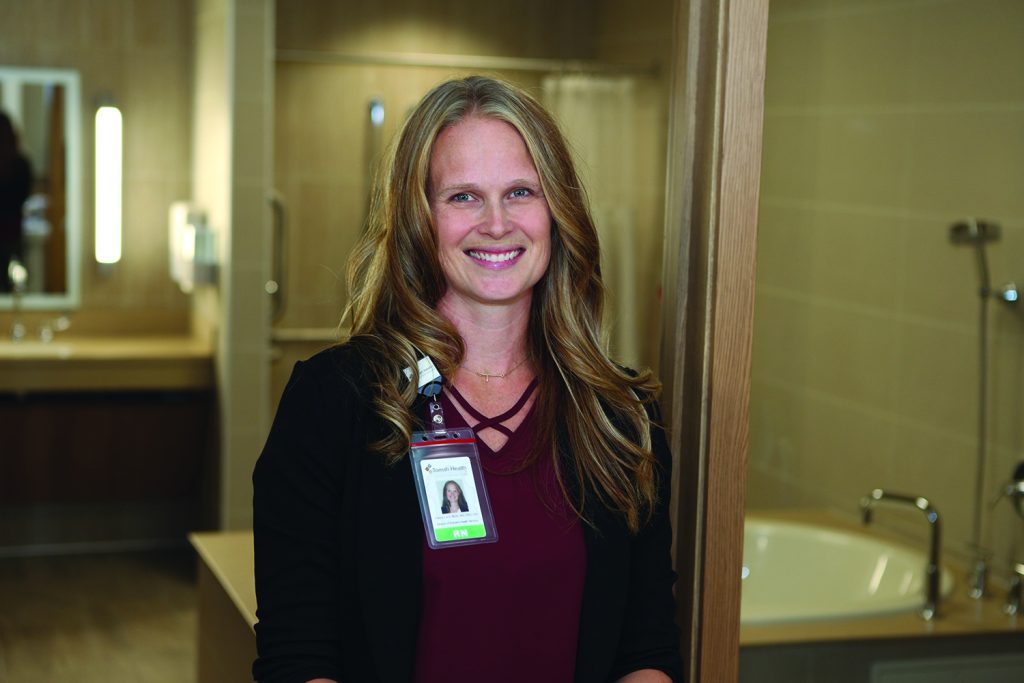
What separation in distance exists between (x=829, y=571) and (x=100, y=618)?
271 cm

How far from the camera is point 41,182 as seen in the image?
17.2 ft

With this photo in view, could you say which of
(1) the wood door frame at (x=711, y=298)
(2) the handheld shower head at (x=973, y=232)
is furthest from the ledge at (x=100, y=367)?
(1) the wood door frame at (x=711, y=298)

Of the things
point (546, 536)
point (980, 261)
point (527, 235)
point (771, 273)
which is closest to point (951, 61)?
point (980, 261)

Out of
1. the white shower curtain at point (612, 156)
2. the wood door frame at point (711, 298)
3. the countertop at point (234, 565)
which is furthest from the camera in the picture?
the white shower curtain at point (612, 156)

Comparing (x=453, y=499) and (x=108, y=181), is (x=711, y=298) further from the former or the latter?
(x=108, y=181)

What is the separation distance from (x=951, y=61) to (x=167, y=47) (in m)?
3.61

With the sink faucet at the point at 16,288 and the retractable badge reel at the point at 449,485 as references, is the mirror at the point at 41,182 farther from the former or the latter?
the retractable badge reel at the point at 449,485

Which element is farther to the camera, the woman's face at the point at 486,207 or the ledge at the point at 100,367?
the ledge at the point at 100,367

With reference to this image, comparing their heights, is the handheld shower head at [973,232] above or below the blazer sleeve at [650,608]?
above

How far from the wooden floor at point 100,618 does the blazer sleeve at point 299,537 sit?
2.65m

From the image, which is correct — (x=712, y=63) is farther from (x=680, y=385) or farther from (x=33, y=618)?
(x=33, y=618)

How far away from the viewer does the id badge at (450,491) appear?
1551mm

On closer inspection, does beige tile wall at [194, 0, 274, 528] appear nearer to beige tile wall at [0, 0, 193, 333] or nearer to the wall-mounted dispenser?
the wall-mounted dispenser

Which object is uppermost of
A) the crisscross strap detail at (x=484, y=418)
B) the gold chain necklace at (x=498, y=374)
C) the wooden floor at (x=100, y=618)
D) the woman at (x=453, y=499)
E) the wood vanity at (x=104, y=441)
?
the gold chain necklace at (x=498, y=374)
